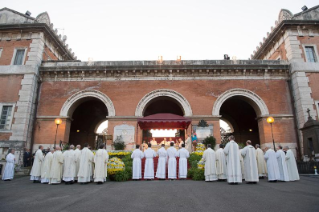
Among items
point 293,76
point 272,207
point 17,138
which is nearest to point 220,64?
point 293,76

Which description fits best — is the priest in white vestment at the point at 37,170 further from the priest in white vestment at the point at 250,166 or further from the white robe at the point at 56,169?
the priest in white vestment at the point at 250,166

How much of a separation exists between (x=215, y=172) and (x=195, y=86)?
9.01 meters

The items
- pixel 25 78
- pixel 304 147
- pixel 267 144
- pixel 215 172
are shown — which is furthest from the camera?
pixel 25 78

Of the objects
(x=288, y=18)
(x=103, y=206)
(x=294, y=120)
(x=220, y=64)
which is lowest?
(x=103, y=206)

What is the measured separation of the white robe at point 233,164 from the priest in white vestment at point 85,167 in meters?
5.64

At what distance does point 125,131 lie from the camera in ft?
53.2

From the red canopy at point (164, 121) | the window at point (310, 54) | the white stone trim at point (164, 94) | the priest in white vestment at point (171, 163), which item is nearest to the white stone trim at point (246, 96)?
the white stone trim at point (164, 94)

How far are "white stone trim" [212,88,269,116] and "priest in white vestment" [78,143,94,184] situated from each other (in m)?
10.0

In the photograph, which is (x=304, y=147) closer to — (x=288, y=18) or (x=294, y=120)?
(x=294, y=120)

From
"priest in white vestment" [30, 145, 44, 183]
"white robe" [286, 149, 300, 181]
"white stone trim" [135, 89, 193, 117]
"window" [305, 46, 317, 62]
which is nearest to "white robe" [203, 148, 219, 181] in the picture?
"white robe" [286, 149, 300, 181]

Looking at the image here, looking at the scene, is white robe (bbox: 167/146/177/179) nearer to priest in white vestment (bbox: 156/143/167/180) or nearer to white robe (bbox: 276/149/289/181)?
priest in white vestment (bbox: 156/143/167/180)

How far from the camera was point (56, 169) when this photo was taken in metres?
9.64

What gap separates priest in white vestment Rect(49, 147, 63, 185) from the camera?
961cm

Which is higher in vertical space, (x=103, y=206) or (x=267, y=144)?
(x=267, y=144)
